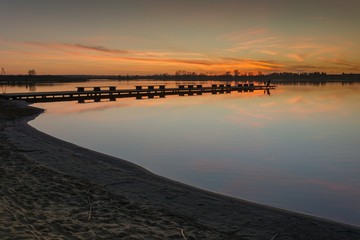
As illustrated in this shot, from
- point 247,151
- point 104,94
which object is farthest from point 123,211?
point 104,94

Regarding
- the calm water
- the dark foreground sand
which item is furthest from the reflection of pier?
the dark foreground sand

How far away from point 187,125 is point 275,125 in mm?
7079

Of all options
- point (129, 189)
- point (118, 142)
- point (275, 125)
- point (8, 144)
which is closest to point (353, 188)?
point (129, 189)

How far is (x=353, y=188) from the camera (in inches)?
363

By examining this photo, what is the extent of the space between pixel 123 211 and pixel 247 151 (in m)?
9.51

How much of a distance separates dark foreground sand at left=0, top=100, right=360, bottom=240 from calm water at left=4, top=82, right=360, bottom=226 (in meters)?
1.57

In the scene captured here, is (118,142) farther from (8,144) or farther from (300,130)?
(300,130)

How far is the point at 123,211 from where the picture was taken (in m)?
6.09

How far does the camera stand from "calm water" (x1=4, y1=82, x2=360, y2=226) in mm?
8672

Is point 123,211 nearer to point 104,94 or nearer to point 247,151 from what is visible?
point 247,151

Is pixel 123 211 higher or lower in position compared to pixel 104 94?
lower

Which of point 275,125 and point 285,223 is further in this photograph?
point 275,125

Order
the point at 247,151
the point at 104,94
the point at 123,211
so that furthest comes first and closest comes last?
the point at 104,94
the point at 247,151
the point at 123,211

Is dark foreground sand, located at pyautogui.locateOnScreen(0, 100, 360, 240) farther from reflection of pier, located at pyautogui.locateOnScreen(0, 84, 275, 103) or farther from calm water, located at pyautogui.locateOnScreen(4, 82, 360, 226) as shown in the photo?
reflection of pier, located at pyautogui.locateOnScreen(0, 84, 275, 103)
